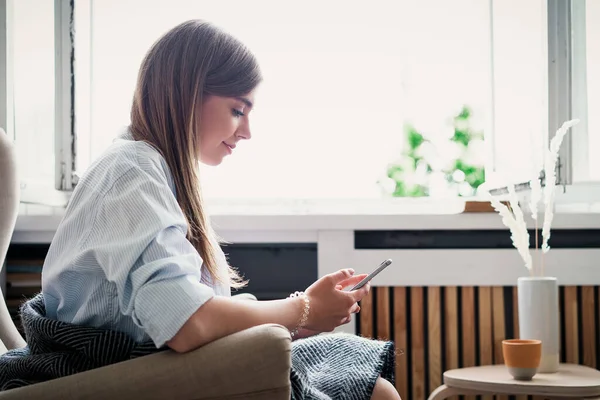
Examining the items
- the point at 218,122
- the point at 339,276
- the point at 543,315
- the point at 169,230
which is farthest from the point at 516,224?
the point at 169,230

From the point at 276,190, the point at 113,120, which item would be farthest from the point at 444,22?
the point at 113,120

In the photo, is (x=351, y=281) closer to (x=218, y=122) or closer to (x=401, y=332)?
(x=218, y=122)

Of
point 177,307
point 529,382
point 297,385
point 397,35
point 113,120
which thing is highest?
point 397,35

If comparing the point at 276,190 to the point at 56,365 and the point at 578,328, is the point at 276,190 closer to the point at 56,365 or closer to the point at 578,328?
the point at 578,328

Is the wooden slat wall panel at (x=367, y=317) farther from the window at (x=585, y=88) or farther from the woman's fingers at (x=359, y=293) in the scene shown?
the woman's fingers at (x=359, y=293)

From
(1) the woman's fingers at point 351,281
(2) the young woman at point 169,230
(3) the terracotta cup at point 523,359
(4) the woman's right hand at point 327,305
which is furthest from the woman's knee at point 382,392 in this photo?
(3) the terracotta cup at point 523,359

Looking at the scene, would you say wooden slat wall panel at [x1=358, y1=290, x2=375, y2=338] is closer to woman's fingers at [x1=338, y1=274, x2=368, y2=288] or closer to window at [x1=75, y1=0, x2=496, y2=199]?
window at [x1=75, y1=0, x2=496, y2=199]

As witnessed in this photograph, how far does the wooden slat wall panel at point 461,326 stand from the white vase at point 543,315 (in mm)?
308

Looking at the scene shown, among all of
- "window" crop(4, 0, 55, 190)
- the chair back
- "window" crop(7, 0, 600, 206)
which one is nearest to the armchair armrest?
the chair back

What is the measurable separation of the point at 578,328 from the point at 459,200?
1.85 ft

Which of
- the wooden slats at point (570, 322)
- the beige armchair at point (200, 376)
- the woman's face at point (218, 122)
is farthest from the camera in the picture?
the wooden slats at point (570, 322)

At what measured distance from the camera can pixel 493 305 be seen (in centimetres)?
227

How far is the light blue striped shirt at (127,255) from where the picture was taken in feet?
3.49

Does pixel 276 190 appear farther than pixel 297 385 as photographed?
Yes
